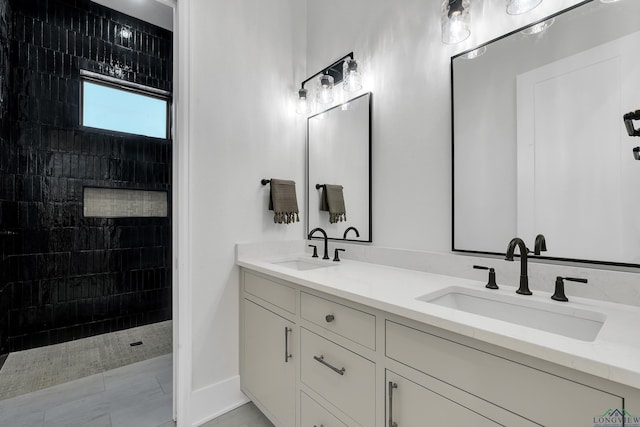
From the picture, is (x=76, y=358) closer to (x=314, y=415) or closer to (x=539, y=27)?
(x=314, y=415)

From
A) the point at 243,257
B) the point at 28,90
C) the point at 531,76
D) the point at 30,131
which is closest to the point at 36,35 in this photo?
the point at 28,90

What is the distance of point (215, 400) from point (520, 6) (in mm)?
2527

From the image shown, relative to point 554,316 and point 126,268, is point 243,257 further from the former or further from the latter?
point 126,268

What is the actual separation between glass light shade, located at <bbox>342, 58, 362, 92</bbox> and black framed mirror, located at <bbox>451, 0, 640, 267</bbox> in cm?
64

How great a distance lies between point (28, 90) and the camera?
2.62 metres

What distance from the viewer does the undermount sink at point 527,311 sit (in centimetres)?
92

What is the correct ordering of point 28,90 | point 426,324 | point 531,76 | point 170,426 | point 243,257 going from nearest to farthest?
1. point 426,324
2. point 531,76
3. point 170,426
4. point 243,257
5. point 28,90

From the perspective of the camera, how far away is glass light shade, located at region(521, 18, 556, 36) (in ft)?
3.78

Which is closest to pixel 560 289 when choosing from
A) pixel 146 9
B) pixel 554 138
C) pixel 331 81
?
pixel 554 138

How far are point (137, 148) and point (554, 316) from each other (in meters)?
3.68

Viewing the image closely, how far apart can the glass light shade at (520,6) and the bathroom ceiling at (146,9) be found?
311 cm

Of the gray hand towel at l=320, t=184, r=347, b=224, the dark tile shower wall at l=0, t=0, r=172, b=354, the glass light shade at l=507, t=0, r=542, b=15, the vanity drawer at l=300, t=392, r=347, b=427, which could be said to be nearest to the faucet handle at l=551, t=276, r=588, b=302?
the vanity drawer at l=300, t=392, r=347, b=427

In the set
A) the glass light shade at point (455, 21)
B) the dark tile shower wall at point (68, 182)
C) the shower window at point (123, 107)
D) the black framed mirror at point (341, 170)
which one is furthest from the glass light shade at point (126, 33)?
the glass light shade at point (455, 21)

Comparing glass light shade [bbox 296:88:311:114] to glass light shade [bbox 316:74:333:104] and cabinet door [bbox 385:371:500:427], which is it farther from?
cabinet door [bbox 385:371:500:427]
